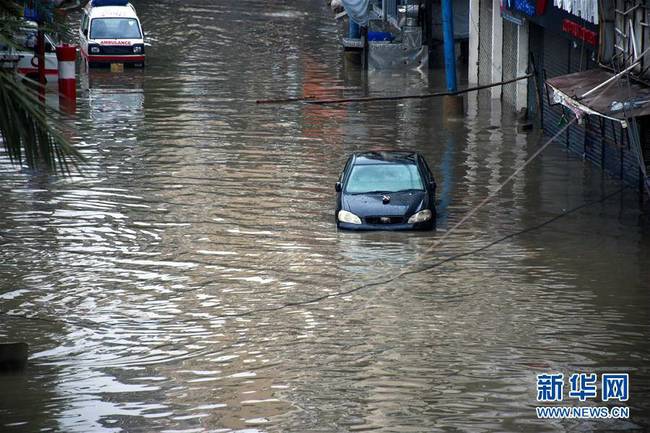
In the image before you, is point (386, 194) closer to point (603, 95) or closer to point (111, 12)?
point (603, 95)

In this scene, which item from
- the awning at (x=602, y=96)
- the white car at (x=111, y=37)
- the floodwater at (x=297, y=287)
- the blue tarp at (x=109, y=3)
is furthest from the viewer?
the blue tarp at (x=109, y=3)

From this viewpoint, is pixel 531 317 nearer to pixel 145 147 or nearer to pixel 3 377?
pixel 3 377

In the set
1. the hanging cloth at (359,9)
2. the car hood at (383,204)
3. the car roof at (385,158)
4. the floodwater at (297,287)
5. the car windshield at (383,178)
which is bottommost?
the floodwater at (297,287)

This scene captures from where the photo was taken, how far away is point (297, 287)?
1892cm

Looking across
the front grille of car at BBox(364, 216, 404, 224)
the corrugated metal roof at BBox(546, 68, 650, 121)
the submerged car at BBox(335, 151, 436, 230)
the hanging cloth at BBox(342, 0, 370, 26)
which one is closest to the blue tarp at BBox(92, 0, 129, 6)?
the hanging cloth at BBox(342, 0, 370, 26)

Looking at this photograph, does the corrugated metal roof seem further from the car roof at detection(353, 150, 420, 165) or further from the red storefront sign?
the car roof at detection(353, 150, 420, 165)

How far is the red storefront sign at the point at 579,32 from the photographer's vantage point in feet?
87.9

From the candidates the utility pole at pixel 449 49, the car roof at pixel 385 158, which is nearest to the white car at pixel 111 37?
the utility pole at pixel 449 49

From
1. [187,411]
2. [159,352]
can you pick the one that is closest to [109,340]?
[159,352]

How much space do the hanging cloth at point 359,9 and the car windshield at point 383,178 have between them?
2396 cm

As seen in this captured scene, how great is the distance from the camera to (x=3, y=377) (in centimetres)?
1505

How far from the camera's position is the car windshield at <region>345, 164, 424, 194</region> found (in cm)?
2298

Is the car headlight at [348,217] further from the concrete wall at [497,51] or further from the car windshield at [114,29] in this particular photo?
the car windshield at [114,29]

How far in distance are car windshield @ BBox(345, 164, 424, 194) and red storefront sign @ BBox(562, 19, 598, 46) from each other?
18.9ft
